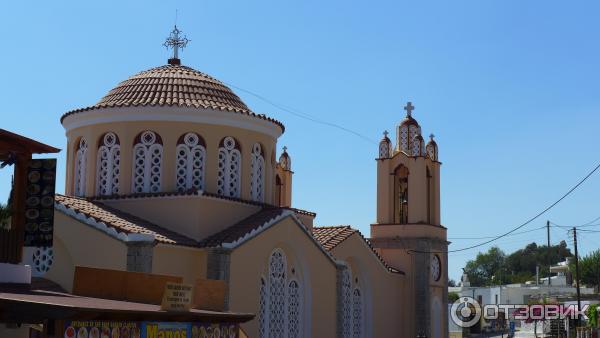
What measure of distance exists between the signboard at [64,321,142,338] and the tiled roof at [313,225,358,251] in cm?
1429

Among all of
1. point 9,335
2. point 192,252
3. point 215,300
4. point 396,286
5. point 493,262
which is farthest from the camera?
point 493,262

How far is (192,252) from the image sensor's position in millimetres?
24000

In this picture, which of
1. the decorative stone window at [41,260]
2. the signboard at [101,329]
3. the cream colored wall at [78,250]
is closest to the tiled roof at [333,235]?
the cream colored wall at [78,250]

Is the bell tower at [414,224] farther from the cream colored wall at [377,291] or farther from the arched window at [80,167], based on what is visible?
the arched window at [80,167]

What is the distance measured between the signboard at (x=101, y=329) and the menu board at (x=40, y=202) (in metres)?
2.40

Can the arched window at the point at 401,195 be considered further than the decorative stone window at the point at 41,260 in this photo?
Yes

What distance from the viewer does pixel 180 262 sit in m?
23.6

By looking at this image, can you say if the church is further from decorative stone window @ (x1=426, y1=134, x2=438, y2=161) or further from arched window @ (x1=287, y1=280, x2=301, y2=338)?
decorative stone window @ (x1=426, y1=134, x2=438, y2=161)

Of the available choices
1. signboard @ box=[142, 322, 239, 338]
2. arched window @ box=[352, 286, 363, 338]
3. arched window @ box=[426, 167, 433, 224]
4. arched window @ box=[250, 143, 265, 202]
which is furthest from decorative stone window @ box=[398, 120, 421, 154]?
signboard @ box=[142, 322, 239, 338]

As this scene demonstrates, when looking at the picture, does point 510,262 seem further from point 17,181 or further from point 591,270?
point 17,181

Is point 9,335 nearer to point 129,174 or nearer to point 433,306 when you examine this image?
point 129,174

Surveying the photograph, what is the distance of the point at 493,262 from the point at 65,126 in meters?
118

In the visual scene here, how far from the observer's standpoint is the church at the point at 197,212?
23.1 m

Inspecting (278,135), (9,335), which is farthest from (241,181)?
(9,335)
